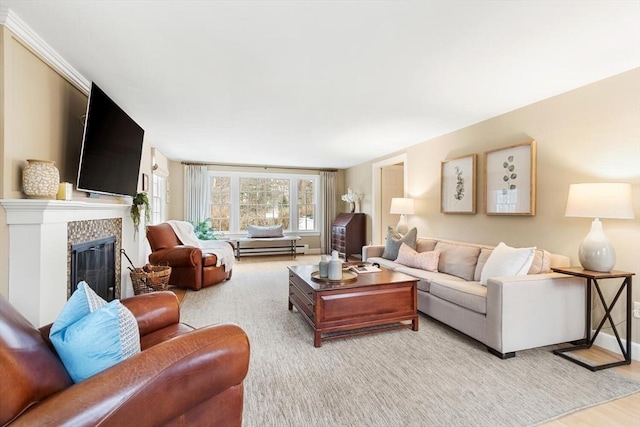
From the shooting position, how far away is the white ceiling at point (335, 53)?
67.1 inches

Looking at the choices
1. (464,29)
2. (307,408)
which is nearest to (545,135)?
(464,29)

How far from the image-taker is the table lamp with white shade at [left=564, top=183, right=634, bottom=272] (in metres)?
2.20

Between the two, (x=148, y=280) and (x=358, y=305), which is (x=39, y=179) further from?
(x=358, y=305)

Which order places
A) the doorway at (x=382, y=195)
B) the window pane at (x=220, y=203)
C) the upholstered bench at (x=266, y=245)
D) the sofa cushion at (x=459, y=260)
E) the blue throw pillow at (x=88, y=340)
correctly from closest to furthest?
the blue throw pillow at (x=88, y=340), the sofa cushion at (x=459, y=260), the doorway at (x=382, y=195), the upholstered bench at (x=266, y=245), the window pane at (x=220, y=203)

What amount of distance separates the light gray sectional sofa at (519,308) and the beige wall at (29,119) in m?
3.26

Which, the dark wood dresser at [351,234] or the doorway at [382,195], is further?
the dark wood dresser at [351,234]

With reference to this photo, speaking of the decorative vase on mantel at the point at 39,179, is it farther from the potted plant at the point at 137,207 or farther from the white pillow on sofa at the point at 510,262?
the white pillow on sofa at the point at 510,262

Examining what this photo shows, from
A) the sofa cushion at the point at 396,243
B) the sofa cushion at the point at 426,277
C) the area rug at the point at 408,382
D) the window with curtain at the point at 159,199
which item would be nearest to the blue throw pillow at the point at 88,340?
the area rug at the point at 408,382

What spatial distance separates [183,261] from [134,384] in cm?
355

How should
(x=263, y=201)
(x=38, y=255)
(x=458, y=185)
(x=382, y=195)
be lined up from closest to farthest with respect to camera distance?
(x=38, y=255) → (x=458, y=185) → (x=382, y=195) → (x=263, y=201)

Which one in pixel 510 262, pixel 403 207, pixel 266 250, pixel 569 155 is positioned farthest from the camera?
pixel 266 250

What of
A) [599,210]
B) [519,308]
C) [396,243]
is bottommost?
[519,308]

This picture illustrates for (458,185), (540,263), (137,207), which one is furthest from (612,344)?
(137,207)

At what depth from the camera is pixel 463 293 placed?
2680mm
